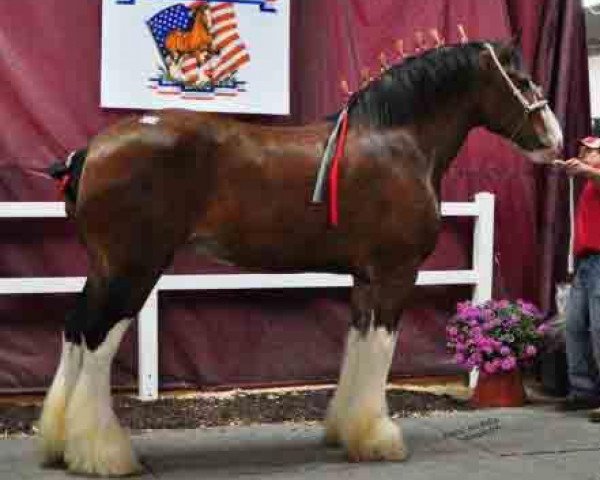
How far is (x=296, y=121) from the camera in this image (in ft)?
16.7

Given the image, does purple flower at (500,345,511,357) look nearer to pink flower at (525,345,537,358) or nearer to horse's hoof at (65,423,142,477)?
pink flower at (525,345,537,358)

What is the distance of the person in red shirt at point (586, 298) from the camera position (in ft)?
15.1

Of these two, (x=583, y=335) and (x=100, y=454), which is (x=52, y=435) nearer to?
(x=100, y=454)

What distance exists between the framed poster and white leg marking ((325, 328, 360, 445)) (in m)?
1.63

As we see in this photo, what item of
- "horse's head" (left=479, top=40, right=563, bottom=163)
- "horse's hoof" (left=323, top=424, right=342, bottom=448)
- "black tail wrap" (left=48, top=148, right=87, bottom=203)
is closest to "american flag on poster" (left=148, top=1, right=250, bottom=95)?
"black tail wrap" (left=48, top=148, right=87, bottom=203)

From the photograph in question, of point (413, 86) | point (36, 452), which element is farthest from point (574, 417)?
point (36, 452)

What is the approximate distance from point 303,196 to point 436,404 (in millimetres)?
1828

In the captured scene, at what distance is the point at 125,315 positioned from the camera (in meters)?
3.48

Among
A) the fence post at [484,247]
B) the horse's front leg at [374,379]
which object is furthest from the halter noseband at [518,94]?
the fence post at [484,247]

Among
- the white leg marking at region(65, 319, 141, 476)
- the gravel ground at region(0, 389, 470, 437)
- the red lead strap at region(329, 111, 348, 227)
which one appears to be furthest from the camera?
the gravel ground at region(0, 389, 470, 437)

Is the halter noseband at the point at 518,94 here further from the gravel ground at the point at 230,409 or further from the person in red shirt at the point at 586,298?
the gravel ground at the point at 230,409

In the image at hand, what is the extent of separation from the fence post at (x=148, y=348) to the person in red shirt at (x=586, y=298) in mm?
2204

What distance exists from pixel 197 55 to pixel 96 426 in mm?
2250

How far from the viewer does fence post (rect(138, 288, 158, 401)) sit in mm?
4688
